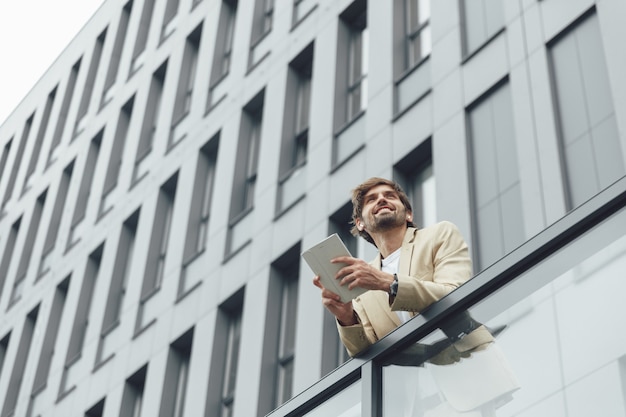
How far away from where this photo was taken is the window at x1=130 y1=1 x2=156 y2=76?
31194 mm

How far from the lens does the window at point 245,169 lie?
21734mm

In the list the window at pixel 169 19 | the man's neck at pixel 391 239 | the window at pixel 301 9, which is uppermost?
the window at pixel 169 19

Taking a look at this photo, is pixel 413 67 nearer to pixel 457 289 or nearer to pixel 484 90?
pixel 484 90

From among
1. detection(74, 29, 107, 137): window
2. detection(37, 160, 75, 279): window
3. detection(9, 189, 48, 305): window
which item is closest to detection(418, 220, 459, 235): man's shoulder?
detection(37, 160, 75, 279): window

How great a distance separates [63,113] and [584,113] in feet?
79.0

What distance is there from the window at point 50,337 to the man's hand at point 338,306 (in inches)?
871

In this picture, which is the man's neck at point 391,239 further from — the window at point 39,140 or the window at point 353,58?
the window at point 39,140

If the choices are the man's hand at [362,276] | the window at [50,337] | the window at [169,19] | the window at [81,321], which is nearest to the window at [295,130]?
the window at [81,321]

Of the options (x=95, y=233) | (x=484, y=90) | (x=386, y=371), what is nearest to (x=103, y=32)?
(x=95, y=233)

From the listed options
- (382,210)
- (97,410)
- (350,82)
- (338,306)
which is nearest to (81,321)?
(97,410)

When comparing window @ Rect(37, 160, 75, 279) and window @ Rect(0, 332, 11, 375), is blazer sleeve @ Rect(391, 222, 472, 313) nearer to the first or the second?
window @ Rect(37, 160, 75, 279)

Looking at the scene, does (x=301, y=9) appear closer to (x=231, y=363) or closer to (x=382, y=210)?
(x=231, y=363)

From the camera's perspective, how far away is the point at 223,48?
26969mm

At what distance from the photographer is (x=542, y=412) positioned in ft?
15.7
